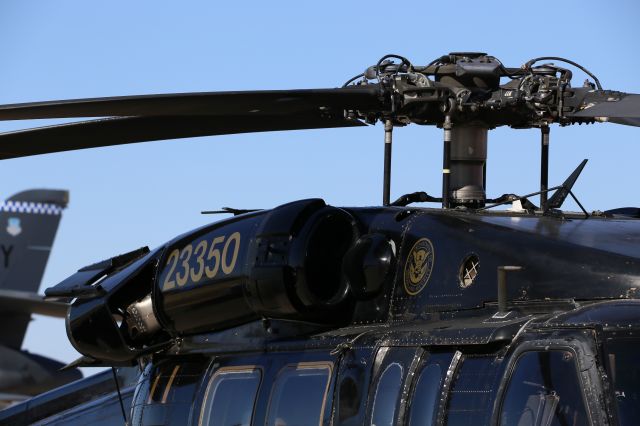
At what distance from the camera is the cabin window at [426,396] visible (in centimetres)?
520

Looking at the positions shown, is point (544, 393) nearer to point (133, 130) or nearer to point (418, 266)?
point (418, 266)

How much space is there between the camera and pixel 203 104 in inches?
240

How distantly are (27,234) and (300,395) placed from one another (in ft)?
89.0

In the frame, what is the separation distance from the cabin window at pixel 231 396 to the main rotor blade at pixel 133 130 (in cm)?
140

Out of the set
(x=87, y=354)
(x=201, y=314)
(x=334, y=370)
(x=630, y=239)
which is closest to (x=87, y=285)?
(x=87, y=354)

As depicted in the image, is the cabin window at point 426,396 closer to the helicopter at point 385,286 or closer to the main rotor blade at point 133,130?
the helicopter at point 385,286

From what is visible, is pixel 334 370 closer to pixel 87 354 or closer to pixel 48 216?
pixel 87 354

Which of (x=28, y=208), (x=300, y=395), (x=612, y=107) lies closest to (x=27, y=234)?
(x=28, y=208)

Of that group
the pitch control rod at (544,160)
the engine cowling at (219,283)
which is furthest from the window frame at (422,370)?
the pitch control rod at (544,160)

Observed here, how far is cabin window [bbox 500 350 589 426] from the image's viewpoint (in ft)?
15.0

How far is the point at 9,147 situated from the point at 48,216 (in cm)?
2610

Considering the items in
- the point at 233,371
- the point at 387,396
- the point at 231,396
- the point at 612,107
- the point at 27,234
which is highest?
the point at 612,107

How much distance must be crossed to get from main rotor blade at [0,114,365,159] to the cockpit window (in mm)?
2852

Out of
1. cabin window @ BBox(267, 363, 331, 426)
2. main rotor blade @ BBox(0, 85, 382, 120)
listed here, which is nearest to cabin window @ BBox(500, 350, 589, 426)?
cabin window @ BBox(267, 363, 331, 426)
